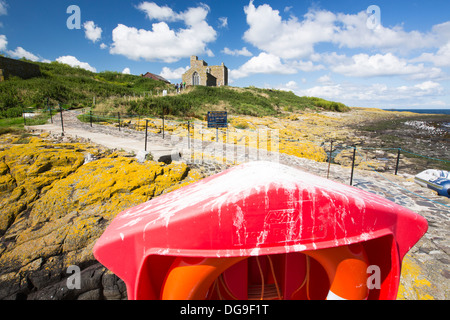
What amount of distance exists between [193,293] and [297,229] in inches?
37.2

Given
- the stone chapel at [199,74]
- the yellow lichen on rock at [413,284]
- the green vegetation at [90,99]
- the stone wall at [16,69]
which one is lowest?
the yellow lichen on rock at [413,284]

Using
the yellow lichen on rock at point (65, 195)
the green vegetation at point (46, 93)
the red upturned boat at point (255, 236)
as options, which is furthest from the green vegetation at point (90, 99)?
→ the red upturned boat at point (255, 236)

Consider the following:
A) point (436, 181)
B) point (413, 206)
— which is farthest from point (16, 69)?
point (436, 181)

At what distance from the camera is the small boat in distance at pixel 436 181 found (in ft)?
17.5

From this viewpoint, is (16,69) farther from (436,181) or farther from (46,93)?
(436,181)

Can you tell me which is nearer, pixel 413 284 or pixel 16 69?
pixel 413 284

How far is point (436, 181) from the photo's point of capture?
5.59 metres

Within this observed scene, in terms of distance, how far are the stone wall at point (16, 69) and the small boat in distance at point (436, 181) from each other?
2760 cm

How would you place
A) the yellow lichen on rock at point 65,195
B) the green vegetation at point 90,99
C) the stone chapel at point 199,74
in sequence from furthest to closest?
1. the stone chapel at point 199,74
2. the green vegetation at point 90,99
3. the yellow lichen on rock at point 65,195

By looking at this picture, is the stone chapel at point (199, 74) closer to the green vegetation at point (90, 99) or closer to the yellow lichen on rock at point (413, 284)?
the green vegetation at point (90, 99)

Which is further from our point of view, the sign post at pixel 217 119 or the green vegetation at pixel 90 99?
the green vegetation at pixel 90 99

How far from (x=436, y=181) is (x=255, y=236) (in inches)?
251

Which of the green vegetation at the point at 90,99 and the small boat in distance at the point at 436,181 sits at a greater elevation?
the green vegetation at the point at 90,99
